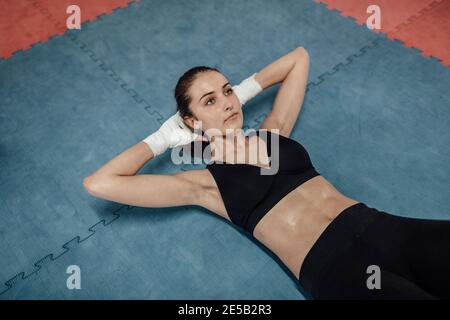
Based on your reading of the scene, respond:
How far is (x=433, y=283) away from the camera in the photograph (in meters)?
1.93

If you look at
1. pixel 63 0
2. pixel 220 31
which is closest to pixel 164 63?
pixel 220 31

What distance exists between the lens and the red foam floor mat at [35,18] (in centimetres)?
418

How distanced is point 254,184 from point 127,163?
922mm

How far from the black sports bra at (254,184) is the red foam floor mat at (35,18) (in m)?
3.30

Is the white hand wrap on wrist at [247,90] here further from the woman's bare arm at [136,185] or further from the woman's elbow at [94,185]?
the woman's elbow at [94,185]

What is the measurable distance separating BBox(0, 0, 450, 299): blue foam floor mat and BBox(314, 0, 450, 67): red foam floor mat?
0.62ft

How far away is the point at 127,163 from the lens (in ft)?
7.95

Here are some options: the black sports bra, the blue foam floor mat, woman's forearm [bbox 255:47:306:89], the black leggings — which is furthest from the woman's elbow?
woman's forearm [bbox 255:47:306:89]

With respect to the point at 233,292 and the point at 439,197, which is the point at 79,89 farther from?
the point at 439,197

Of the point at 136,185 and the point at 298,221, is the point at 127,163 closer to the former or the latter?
the point at 136,185

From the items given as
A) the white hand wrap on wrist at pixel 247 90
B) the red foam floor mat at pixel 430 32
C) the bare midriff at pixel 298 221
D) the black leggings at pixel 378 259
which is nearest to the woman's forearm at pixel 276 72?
the white hand wrap on wrist at pixel 247 90

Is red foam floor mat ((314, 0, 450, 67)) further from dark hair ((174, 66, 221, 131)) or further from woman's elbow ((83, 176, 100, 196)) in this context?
woman's elbow ((83, 176, 100, 196))

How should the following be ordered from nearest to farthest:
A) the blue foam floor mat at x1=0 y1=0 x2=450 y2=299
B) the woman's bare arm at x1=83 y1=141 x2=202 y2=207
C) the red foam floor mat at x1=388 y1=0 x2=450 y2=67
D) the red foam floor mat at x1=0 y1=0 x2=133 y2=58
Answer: the woman's bare arm at x1=83 y1=141 x2=202 y2=207 → the blue foam floor mat at x1=0 y1=0 x2=450 y2=299 → the red foam floor mat at x1=388 y1=0 x2=450 y2=67 → the red foam floor mat at x1=0 y1=0 x2=133 y2=58

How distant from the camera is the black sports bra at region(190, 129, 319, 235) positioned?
2.26m
